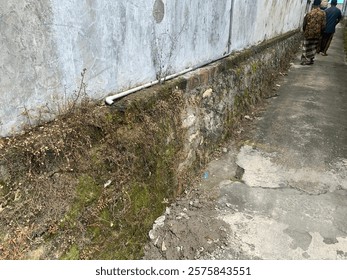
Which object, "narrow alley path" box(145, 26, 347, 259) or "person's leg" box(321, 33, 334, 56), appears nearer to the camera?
"narrow alley path" box(145, 26, 347, 259)

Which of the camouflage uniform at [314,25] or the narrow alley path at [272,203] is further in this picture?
the camouflage uniform at [314,25]

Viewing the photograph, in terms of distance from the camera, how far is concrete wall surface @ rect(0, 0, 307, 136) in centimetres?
149

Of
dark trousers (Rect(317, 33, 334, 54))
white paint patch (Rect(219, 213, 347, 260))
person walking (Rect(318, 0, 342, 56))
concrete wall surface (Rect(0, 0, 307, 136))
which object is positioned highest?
concrete wall surface (Rect(0, 0, 307, 136))

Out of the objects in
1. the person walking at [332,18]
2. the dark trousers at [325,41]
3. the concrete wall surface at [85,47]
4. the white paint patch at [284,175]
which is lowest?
the dark trousers at [325,41]

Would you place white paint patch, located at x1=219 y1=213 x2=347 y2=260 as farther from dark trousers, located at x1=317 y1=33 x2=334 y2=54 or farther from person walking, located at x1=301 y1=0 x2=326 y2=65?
dark trousers, located at x1=317 y1=33 x2=334 y2=54

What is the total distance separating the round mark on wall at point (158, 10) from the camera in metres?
2.38

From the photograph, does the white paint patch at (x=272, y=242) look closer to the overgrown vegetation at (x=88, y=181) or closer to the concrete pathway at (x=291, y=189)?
the concrete pathway at (x=291, y=189)

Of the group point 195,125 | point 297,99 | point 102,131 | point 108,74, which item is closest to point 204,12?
point 195,125

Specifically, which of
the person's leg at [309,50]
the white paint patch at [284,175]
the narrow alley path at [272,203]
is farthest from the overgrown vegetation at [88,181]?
the person's leg at [309,50]

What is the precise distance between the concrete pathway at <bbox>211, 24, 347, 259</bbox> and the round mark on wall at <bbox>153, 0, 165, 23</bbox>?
1.88 meters

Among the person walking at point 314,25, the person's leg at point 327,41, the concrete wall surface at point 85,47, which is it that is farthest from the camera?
the person's leg at point 327,41

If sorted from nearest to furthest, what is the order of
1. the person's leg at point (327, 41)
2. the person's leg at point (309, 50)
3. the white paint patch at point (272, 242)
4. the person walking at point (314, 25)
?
the white paint patch at point (272, 242) < the person walking at point (314, 25) < the person's leg at point (309, 50) < the person's leg at point (327, 41)

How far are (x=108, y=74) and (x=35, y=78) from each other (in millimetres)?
599

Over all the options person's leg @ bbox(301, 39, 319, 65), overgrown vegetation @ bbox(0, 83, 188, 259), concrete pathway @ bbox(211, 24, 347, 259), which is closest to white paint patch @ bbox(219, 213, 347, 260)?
concrete pathway @ bbox(211, 24, 347, 259)
